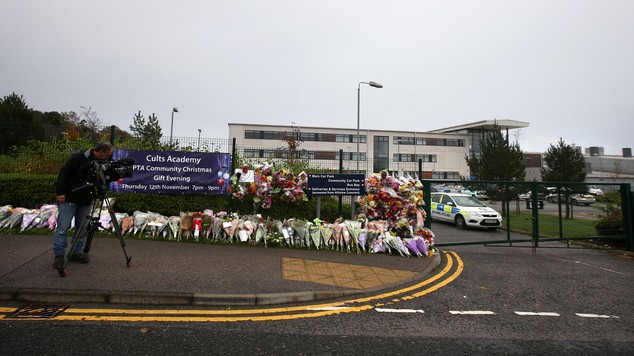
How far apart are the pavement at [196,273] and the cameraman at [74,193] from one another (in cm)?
34

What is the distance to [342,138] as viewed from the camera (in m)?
55.5

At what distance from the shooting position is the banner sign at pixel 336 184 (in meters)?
7.72

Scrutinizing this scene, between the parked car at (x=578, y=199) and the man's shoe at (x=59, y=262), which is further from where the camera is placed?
the parked car at (x=578, y=199)

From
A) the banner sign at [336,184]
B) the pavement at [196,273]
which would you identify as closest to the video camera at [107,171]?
the pavement at [196,273]

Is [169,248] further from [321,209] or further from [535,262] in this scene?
[535,262]

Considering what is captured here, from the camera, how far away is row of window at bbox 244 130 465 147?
173ft

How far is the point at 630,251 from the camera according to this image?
871cm

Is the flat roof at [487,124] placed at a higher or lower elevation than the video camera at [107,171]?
higher

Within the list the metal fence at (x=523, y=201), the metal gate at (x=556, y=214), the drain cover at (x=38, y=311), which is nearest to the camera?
the drain cover at (x=38, y=311)

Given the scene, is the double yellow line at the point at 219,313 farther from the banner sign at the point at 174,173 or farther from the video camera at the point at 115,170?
the banner sign at the point at 174,173

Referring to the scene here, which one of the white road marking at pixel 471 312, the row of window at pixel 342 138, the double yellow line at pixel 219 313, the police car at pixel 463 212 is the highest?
the row of window at pixel 342 138

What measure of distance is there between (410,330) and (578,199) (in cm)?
918

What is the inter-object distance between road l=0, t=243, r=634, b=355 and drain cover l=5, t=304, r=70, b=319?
139 mm

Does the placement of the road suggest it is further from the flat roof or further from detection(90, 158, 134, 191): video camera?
the flat roof
